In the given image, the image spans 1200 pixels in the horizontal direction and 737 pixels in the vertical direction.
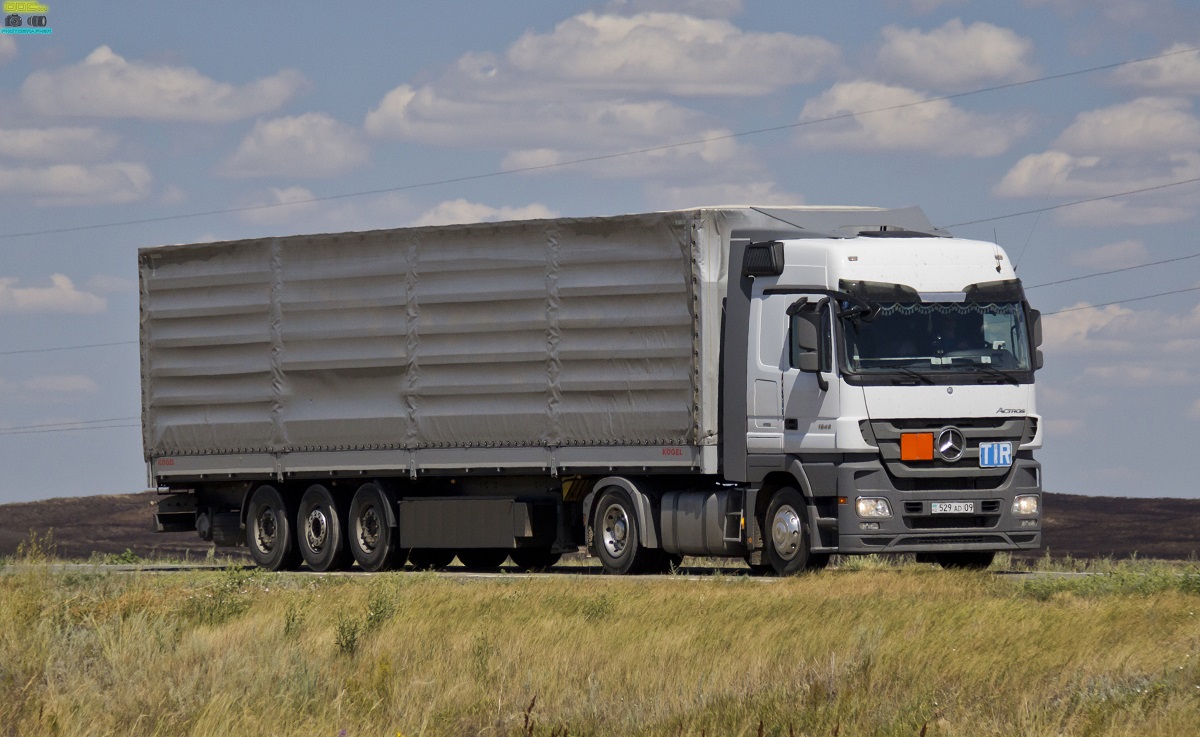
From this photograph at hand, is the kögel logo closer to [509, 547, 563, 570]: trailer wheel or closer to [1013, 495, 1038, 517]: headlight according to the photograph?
[1013, 495, 1038, 517]: headlight

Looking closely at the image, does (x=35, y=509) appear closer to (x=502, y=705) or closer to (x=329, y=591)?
(x=329, y=591)

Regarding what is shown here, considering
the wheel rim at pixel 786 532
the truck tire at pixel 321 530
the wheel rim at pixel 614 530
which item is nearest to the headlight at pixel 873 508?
the wheel rim at pixel 786 532

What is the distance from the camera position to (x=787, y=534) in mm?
19938

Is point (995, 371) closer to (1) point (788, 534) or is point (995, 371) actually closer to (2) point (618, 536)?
(1) point (788, 534)

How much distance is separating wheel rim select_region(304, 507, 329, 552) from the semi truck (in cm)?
3

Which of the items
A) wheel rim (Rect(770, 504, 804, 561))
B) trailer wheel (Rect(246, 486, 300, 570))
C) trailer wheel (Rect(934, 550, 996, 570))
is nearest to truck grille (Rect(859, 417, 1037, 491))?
wheel rim (Rect(770, 504, 804, 561))

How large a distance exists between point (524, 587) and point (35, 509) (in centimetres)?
5147

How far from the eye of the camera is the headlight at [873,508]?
19031 mm

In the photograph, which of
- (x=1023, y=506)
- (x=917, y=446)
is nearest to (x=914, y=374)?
(x=917, y=446)

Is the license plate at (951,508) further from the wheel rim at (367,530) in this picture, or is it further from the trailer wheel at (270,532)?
Answer: the trailer wheel at (270,532)

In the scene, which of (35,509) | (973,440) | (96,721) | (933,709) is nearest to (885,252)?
(973,440)

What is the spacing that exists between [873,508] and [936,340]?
1.92 m

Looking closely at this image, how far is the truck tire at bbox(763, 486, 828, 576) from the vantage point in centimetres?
1977

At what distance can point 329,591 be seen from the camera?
1752 centimetres
